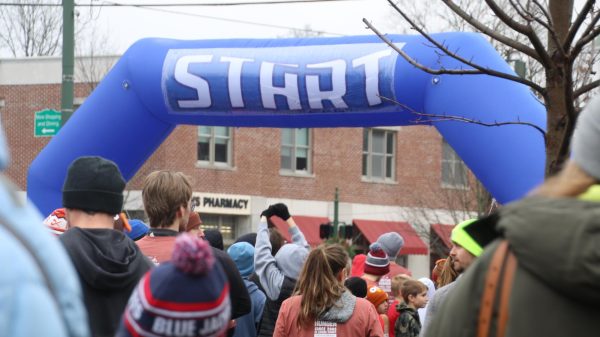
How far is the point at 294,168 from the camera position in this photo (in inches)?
1487

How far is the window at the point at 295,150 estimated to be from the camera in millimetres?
37531

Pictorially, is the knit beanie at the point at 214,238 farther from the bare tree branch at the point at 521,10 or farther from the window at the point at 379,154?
the window at the point at 379,154

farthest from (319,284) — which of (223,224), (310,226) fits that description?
(310,226)

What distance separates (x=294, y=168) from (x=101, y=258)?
33.9 m

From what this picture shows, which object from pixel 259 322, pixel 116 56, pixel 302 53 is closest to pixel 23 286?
Answer: pixel 259 322

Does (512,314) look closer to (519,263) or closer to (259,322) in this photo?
(519,263)

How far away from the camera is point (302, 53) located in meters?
10.5

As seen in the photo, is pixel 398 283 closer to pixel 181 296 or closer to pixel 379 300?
pixel 379 300

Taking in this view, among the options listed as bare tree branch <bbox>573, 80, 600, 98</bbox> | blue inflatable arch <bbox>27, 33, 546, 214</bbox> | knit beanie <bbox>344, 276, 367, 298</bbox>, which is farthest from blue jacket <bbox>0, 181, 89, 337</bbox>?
blue inflatable arch <bbox>27, 33, 546, 214</bbox>

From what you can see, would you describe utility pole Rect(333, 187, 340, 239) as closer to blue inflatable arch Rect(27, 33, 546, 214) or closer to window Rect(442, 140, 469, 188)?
window Rect(442, 140, 469, 188)

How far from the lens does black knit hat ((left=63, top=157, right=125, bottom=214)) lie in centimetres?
391

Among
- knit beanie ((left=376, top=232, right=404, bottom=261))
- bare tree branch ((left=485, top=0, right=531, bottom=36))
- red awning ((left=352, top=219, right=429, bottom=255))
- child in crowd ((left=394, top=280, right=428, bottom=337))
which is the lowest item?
red awning ((left=352, top=219, right=429, bottom=255))

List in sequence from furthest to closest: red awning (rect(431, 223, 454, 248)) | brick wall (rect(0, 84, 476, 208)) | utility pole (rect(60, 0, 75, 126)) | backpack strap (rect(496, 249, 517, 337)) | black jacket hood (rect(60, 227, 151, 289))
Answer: red awning (rect(431, 223, 454, 248)) → brick wall (rect(0, 84, 476, 208)) → utility pole (rect(60, 0, 75, 126)) → black jacket hood (rect(60, 227, 151, 289)) → backpack strap (rect(496, 249, 517, 337))

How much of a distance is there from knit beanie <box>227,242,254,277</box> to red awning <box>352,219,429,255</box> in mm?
30894
